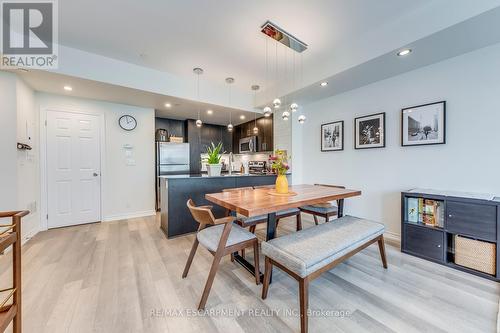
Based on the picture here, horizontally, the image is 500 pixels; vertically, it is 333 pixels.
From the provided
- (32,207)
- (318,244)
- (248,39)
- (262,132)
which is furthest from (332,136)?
(32,207)

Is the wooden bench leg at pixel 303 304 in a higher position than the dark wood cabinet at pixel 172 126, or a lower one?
lower

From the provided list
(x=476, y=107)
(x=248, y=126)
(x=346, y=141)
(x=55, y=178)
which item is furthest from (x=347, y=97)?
(x=55, y=178)

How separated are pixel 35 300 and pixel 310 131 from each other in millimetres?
4380

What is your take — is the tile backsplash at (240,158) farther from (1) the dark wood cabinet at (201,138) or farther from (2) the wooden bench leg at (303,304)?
(2) the wooden bench leg at (303,304)

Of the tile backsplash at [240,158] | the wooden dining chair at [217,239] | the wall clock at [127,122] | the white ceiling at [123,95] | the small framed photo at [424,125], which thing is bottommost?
the wooden dining chair at [217,239]

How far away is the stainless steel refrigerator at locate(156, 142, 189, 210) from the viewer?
452 centimetres

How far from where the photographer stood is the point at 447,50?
2176 mm

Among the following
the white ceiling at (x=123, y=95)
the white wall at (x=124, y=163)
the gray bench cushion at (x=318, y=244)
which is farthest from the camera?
the white wall at (x=124, y=163)

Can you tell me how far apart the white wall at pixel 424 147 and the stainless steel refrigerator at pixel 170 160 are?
3.26 metres

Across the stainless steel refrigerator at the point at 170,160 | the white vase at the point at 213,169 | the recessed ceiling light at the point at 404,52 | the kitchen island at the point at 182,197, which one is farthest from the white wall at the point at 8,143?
the recessed ceiling light at the point at 404,52

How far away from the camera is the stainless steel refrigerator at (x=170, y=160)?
4.52m

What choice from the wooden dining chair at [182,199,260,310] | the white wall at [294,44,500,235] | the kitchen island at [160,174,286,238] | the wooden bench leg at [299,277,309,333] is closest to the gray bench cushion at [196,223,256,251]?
the wooden dining chair at [182,199,260,310]

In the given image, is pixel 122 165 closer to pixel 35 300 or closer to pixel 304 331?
pixel 35 300

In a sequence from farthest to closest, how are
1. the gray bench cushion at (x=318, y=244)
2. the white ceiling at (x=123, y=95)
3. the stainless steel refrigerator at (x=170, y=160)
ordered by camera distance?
the stainless steel refrigerator at (x=170, y=160)
the white ceiling at (x=123, y=95)
the gray bench cushion at (x=318, y=244)
